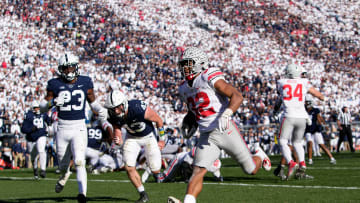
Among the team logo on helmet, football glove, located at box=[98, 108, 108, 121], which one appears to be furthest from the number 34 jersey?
the team logo on helmet

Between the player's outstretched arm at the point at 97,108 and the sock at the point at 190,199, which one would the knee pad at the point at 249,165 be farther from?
the player's outstretched arm at the point at 97,108

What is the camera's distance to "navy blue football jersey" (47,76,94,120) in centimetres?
699

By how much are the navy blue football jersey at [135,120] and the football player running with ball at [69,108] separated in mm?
486

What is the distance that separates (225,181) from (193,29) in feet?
97.4

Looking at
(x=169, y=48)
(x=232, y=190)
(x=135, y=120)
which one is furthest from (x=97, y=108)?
(x=169, y=48)

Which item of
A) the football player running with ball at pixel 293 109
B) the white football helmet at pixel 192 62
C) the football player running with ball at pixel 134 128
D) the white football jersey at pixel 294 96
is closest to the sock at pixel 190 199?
the white football helmet at pixel 192 62

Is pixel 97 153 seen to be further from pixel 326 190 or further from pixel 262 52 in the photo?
pixel 262 52

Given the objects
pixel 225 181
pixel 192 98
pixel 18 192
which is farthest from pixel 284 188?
pixel 18 192

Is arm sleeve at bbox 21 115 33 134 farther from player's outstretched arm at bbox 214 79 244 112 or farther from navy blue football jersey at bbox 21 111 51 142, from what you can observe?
player's outstretched arm at bbox 214 79 244 112

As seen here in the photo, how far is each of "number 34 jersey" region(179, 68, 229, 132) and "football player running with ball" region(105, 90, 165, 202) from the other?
185 centimetres

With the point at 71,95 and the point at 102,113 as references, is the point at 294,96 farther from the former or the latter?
the point at 71,95

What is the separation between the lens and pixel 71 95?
23.0 ft

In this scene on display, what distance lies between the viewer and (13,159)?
1877 cm

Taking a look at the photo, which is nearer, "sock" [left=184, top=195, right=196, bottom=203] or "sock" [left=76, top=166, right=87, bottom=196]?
"sock" [left=184, top=195, right=196, bottom=203]
